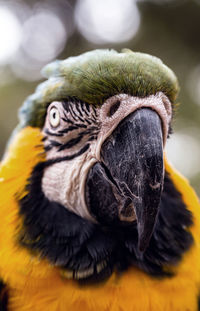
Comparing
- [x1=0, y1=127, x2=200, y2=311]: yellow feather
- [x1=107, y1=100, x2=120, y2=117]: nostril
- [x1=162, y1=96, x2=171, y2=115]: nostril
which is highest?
[x1=107, y1=100, x2=120, y2=117]: nostril

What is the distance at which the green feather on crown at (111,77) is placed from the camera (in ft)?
3.89

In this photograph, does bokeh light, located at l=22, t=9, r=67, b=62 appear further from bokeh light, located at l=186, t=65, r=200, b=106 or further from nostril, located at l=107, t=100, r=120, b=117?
nostril, located at l=107, t=100, r=120, b=117

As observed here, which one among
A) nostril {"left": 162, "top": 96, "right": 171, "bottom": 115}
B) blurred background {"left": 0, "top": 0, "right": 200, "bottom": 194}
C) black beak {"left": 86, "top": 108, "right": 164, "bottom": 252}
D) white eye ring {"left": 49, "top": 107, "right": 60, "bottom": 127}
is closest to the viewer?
black beak {"left": 86, "top": 108, "right": 164, "bottom": 252}

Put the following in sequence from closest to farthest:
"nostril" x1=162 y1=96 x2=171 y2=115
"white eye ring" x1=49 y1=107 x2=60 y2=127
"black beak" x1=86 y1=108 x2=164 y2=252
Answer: "black beak" x1=86 y1=108 x2=164 y2=252 → "nostril" x1=162 y1=96 x2=171 y2=115 → "white eye ring" x1=49 y1=107 x2=60 y2=127

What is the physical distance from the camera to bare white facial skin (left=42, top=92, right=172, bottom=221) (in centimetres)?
121

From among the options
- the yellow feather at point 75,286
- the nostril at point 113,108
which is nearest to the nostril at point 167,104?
the nostril at point 113,108

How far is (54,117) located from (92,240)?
0.52 metres

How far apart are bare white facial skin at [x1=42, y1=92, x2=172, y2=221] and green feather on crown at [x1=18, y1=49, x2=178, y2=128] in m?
0.03

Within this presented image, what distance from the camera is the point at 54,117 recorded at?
143 centimetres

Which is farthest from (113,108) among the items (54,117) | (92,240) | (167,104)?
(92,240)

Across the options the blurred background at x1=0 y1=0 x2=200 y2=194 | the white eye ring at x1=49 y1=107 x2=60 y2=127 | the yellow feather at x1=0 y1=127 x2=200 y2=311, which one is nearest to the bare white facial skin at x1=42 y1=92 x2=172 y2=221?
the white eye ring at x1=49 y1=107 x2=60 y2=127

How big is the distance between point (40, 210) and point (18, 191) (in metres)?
0.12

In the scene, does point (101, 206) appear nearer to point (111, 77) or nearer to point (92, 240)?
point (92, 240)

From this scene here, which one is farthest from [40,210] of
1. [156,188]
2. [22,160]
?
[156,188]
